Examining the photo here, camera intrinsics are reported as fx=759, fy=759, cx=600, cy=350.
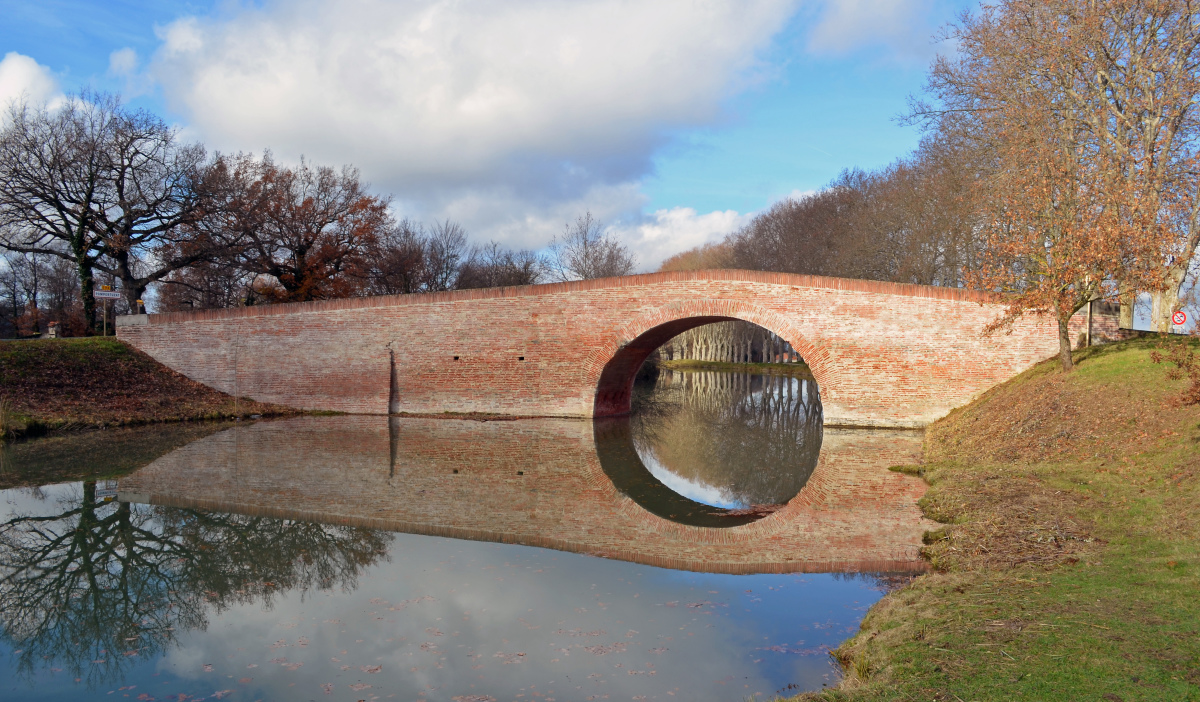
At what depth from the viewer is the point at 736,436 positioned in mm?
16969

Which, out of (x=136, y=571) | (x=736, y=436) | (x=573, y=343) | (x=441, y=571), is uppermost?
(x=573, y=343)

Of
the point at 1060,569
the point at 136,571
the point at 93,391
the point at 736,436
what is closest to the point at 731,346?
the point at 736,436

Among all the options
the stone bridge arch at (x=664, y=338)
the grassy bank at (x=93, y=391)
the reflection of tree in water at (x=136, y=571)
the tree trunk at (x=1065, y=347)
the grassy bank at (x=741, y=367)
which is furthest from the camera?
the grassy bank at (x=741, y=367)

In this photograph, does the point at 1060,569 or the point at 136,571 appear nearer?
the point at 1060,569

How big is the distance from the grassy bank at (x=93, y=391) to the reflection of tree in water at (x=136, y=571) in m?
9.61

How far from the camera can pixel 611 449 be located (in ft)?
48.5

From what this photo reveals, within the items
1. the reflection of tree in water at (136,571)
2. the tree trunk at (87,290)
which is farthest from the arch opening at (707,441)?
the tree trunk at (87,290)

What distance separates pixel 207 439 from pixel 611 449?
28.5ft

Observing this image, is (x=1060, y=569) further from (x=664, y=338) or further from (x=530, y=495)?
(x=664, y=338)

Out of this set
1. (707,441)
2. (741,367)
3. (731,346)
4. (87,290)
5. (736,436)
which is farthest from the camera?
(731,346)

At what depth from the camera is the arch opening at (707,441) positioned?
10.4m

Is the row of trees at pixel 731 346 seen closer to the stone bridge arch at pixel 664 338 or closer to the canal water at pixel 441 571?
the stone bridge arch at pixel 664 338

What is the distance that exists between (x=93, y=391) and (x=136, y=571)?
1522cm

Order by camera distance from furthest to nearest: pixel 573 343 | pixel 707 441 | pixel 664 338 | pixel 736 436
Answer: pixel 664 338, pixel 573 343, pixel 736 436, pixel 707 441
